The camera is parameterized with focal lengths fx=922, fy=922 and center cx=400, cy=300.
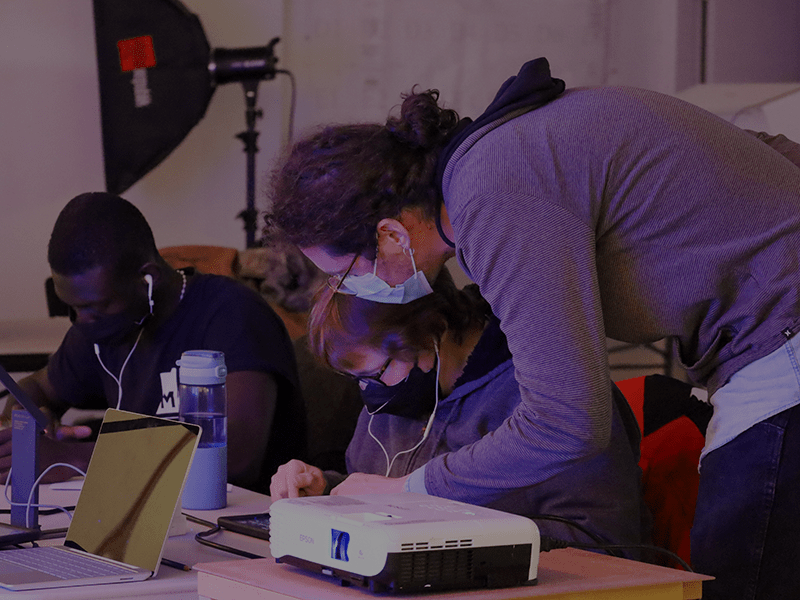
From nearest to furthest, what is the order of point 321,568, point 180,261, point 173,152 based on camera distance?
point 321,568 → point 180,261 → point 173,152

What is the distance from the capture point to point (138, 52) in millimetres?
3479

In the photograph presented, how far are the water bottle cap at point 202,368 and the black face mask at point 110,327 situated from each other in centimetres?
51

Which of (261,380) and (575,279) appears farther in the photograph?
(261,380)

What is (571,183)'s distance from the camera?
0.96 m

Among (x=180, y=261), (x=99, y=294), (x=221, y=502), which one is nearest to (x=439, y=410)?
(x=221, y=502)

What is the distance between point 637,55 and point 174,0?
1867 millimetres

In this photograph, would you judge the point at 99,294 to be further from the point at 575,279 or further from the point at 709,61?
the point at 709,61

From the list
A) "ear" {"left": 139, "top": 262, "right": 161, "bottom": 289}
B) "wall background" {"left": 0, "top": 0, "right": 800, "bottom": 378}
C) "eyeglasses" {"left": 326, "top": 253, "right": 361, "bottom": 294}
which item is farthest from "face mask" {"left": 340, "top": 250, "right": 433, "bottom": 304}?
"wall background" {"left": 0, "top": 0, "right": 800, "bottom": 378}

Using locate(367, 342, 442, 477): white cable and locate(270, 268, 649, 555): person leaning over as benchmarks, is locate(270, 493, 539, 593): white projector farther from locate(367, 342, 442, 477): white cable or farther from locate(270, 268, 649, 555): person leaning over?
locate(367, 342, 442, 477): white cable

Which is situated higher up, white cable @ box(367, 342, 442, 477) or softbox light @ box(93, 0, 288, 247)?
softbox light @ box(93, 0, 288, 247)

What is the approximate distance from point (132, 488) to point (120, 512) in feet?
0.10

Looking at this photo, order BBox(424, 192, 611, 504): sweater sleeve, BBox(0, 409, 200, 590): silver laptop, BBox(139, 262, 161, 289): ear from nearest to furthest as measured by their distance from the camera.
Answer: BBox(424, 192, 611, 504): sweater sleeve, BBox(0, 409, 200, 590): silver laptop, BBox(139, 262, 161, 289): ear

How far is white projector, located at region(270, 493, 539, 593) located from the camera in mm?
712

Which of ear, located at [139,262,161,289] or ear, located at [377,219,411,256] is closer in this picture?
ear, located at [377,219,411,256]
